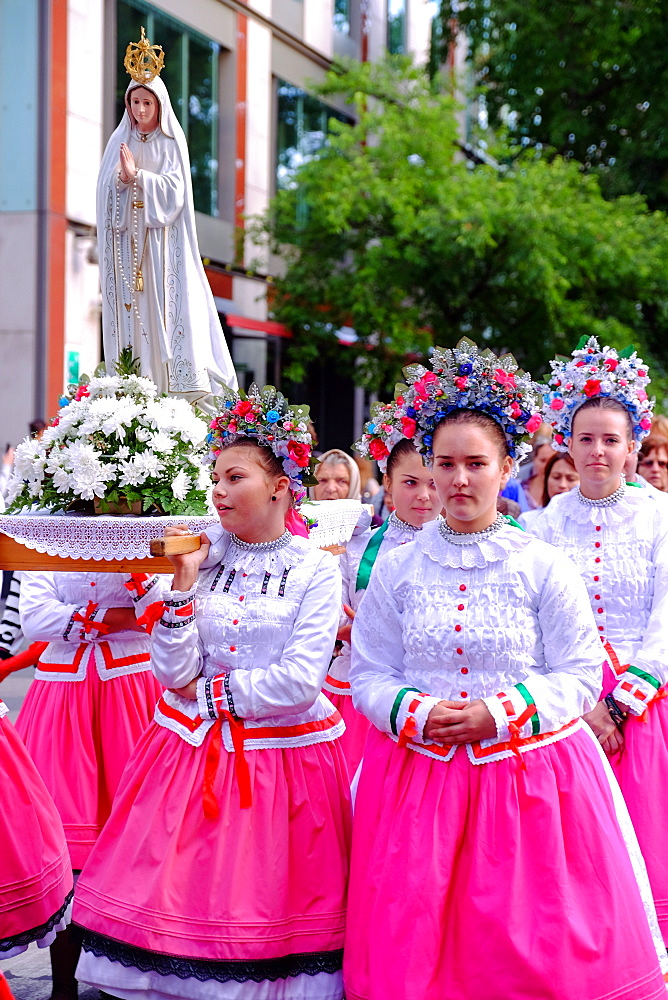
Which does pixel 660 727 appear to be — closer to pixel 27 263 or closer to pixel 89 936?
pixel 89 936

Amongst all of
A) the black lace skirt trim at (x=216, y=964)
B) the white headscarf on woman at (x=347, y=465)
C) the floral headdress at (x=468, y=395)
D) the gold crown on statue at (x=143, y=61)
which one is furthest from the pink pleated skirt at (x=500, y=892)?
the gold crown on statue at (x=143, y=61)

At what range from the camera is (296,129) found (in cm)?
1970

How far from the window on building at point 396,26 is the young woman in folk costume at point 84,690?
19.5 m

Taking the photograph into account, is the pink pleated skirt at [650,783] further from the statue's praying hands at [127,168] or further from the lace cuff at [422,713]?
the statue's praying hands at [127,168]

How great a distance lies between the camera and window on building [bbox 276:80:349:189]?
63.5 feet

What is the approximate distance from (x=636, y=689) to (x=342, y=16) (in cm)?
1911

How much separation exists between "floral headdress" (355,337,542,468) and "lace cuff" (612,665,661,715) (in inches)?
46.9

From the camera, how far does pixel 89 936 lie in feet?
11.4

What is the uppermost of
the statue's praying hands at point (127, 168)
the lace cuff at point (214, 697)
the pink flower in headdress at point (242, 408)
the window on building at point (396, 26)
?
the window on building at point (396, 26)

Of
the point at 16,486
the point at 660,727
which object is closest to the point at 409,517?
the point at 660,727

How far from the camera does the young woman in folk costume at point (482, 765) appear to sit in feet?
9.86

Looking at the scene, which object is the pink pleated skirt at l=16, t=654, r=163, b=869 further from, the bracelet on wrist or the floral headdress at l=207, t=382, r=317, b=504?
the bracelet on wrist

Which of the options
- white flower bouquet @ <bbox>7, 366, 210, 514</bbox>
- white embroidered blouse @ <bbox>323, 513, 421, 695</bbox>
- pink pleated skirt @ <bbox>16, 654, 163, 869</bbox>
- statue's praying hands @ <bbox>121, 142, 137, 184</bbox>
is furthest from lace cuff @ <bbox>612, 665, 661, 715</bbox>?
statue's praying hands @ <bbox>121, 142, 137, 184</bbox>

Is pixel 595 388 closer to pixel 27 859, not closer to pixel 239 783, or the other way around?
pixel 239 783
